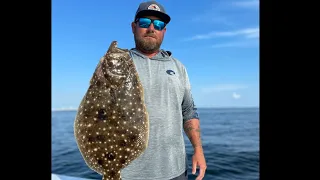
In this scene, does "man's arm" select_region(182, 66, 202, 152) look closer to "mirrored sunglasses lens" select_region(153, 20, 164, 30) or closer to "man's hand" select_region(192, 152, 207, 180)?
"man's hand" select_region(192, 152, 207, 180)

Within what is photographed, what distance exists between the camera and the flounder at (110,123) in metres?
1.61

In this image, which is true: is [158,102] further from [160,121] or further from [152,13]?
[152,13]

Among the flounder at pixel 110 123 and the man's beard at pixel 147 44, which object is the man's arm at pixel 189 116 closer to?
the man's beard at pixel 147 44

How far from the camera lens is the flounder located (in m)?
1.61

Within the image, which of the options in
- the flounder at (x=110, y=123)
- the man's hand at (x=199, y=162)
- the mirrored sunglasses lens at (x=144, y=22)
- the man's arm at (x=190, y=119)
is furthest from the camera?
the man's arm at (x=190, y=119)

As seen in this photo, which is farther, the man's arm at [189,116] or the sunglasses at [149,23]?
the man's arm at [189,116]

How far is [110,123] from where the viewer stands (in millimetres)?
1600

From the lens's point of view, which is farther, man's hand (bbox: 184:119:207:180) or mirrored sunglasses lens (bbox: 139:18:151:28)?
man's hand (bbox: 184:119:207:180)

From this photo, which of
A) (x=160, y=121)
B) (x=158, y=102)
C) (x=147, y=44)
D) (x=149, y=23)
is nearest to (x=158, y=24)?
(x=149, y=23)

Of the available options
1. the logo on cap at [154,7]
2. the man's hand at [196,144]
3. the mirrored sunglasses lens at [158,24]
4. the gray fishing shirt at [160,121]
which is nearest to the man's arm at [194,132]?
the man's hand at [196,144]

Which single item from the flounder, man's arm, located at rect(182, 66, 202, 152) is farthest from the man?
the flounder
